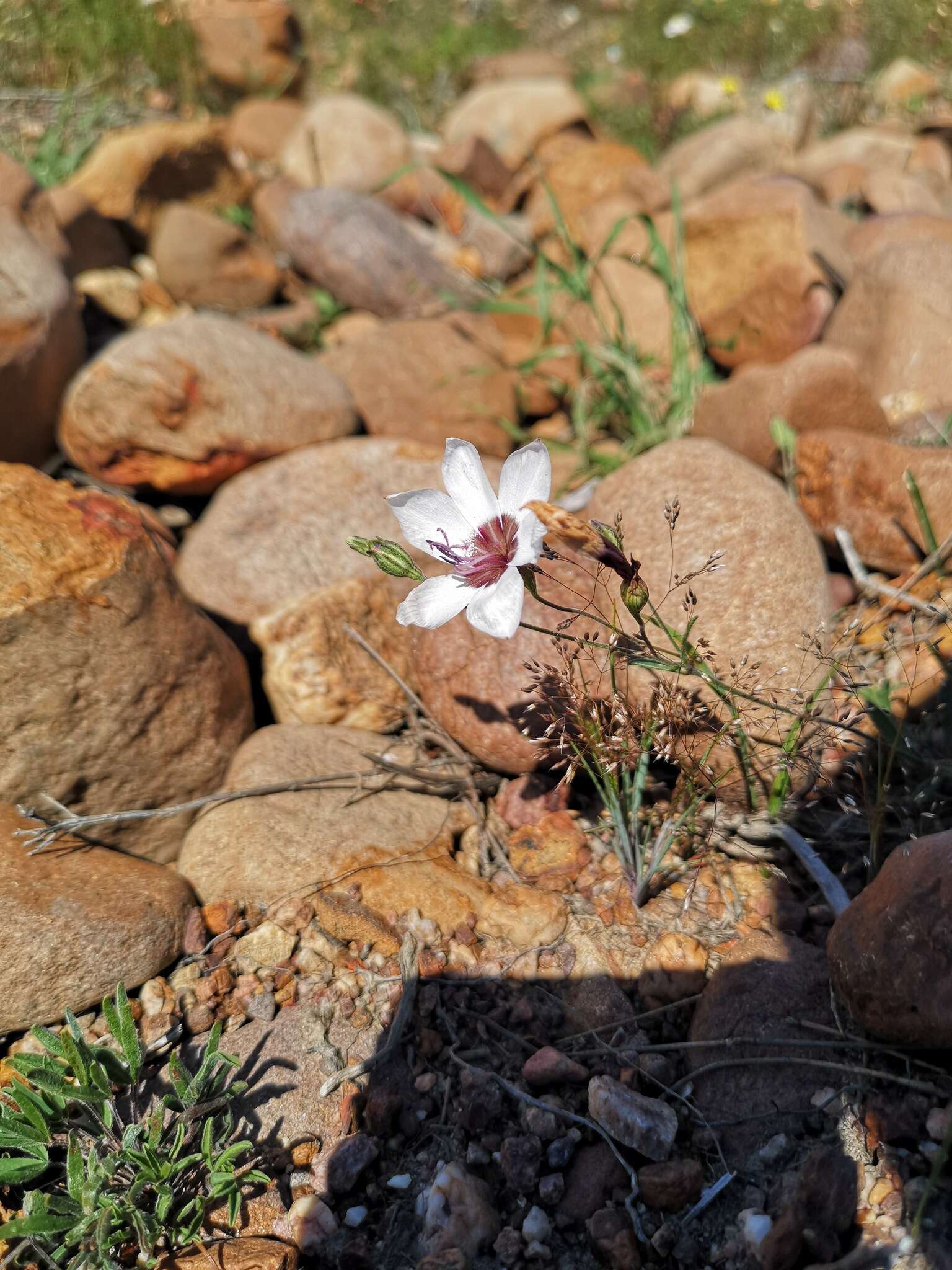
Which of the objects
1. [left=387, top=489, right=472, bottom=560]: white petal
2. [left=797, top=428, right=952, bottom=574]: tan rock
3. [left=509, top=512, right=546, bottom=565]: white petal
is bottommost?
[left=797, top=428, right=952, bottom=574]: tan rock

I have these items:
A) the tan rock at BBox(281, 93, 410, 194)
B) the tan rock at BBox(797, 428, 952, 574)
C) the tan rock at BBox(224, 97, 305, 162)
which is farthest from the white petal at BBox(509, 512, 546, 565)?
the tan rock at BBox(224, 97, 305, 162)

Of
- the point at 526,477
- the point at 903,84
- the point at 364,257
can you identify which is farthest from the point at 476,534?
the point at 903,84

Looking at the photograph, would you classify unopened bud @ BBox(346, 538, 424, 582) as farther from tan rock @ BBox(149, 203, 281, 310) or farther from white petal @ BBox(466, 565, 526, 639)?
tan rock @ BBox(149, 203, 281, 310)

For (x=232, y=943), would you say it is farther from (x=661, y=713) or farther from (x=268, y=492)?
(x=268, y=492)

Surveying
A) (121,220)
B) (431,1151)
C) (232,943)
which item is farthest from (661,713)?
(121,220)

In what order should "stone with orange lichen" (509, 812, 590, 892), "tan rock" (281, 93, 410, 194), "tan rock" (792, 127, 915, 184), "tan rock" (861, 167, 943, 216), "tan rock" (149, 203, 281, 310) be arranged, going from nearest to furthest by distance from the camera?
"stone with orange lichen" (509, 812, 590, 892) < "tan rock" (861, 167, 943, 216) < "tan rock" (149, 203, 281, 310) < "tan rock" (792, 127, 915, 184) < "tan rock" (281, 93, 410, 194)

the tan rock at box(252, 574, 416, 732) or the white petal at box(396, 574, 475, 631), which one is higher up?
the white petal at box(396, 574, 475, 631)
